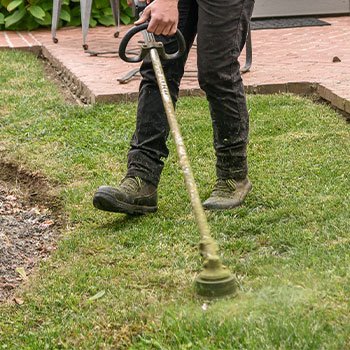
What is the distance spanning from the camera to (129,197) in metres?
4.24

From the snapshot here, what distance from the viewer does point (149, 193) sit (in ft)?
14.2

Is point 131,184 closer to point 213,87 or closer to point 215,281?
point 213,87

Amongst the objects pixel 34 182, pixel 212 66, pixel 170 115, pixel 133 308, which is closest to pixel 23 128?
pixel 34 182

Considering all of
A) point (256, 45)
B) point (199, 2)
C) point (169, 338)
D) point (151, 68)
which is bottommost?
point (256, 45)

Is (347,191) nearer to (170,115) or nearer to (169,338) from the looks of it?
(170,115)

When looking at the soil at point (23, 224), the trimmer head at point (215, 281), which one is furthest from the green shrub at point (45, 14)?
the trimmer head at point (215, 281)

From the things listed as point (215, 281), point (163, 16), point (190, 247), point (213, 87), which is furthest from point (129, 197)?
point (215, 281)

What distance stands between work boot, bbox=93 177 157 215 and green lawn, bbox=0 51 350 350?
0.20 ft

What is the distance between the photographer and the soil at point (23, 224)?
3.98 m

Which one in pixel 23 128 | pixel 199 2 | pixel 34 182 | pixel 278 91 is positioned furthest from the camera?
pixel 278 91

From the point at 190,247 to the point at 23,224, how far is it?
1.06 m

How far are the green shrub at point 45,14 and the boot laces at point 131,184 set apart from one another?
6081 millimetres

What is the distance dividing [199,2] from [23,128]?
2345mm

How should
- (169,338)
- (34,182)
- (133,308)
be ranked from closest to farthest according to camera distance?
(169,338)
(133,308)
(34,182)
